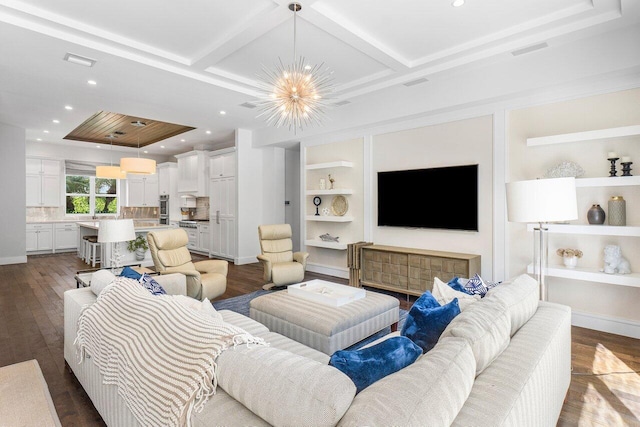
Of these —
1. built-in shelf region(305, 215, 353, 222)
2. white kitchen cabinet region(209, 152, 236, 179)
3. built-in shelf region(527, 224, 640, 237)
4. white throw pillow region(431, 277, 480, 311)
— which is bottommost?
white throw pillow region(431, 277, 480, 311)

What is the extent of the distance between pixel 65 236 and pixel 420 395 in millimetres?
10083

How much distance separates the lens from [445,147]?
15.0ft

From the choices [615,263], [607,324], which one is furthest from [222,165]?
[607,324]

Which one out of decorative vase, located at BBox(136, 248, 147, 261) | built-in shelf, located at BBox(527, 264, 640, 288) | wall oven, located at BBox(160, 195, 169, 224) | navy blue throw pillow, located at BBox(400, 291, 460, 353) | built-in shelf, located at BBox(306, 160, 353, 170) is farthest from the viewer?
wall oven, located at BBox(160, 195, 169, 224)

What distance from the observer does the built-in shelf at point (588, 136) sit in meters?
3.12

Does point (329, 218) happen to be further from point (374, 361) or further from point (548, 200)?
point (374, 361)

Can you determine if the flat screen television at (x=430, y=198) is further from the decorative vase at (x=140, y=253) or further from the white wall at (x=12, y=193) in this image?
the white wall at (x=12, y=193)

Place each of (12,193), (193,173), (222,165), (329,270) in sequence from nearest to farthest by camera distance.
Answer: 1. (329,270)
2. (12,193)
3. (222,165)
4. (193,173)

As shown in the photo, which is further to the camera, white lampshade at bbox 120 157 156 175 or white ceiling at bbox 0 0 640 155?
white lampshade at bbox 120 157 156 175

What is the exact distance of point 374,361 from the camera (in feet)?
3.77

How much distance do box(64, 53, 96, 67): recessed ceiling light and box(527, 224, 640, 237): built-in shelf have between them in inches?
191

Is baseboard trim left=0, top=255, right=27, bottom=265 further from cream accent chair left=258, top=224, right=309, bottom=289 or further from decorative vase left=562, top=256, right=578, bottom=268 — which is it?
decorative vase left=562, top=256, right=578, bottom=268

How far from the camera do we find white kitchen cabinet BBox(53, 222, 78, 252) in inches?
330

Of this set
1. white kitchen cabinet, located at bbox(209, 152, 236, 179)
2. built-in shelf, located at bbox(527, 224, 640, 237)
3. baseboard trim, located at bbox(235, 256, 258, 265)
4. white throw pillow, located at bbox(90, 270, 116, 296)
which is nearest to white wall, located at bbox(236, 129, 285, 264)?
baseboard trim, located at bbox(235, 256, 258, 265)
